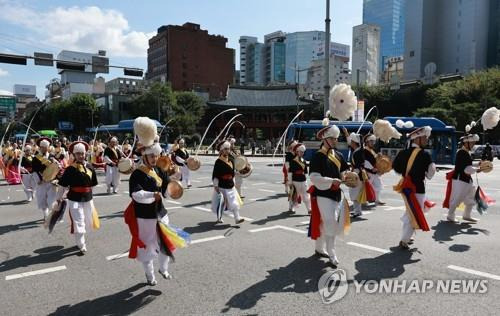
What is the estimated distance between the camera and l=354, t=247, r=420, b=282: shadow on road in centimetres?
544

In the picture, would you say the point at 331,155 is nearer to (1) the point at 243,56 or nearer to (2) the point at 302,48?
(2) the point at 302,48

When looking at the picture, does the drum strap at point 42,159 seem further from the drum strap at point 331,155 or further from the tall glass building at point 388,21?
the tall glass building at point 388,21

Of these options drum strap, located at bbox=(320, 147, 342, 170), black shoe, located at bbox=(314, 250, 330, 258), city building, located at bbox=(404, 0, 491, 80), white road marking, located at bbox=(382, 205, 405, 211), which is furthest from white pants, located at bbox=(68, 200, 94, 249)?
city building, located at bbox=(404, 0, 491, 80)

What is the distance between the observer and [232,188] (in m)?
8.52

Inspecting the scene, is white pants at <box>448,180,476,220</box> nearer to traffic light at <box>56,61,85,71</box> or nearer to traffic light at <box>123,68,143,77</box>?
traffic light at <box>56,61,85,71</box>

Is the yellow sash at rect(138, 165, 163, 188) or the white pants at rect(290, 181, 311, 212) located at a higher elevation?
the yellow sash at rect(138, 165, 163, 188)

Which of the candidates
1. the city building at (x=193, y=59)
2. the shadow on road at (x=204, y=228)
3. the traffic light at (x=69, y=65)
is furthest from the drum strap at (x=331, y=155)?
the city building at (x=193, y=59)

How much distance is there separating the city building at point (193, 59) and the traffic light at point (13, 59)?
264 ft

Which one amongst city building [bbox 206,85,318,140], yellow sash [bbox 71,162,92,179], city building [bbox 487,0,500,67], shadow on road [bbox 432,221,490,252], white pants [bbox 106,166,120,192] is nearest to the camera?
yellow sash [bbox 71,162,92,179]

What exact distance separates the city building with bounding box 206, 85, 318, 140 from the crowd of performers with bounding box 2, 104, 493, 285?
5046 cm

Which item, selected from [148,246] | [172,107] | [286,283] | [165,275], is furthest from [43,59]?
[172,107]

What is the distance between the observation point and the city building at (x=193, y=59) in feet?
329

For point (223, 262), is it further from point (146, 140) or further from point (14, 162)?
point (14, 162)

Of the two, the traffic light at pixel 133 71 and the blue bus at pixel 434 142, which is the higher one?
the traffic light at pixel 133 71
